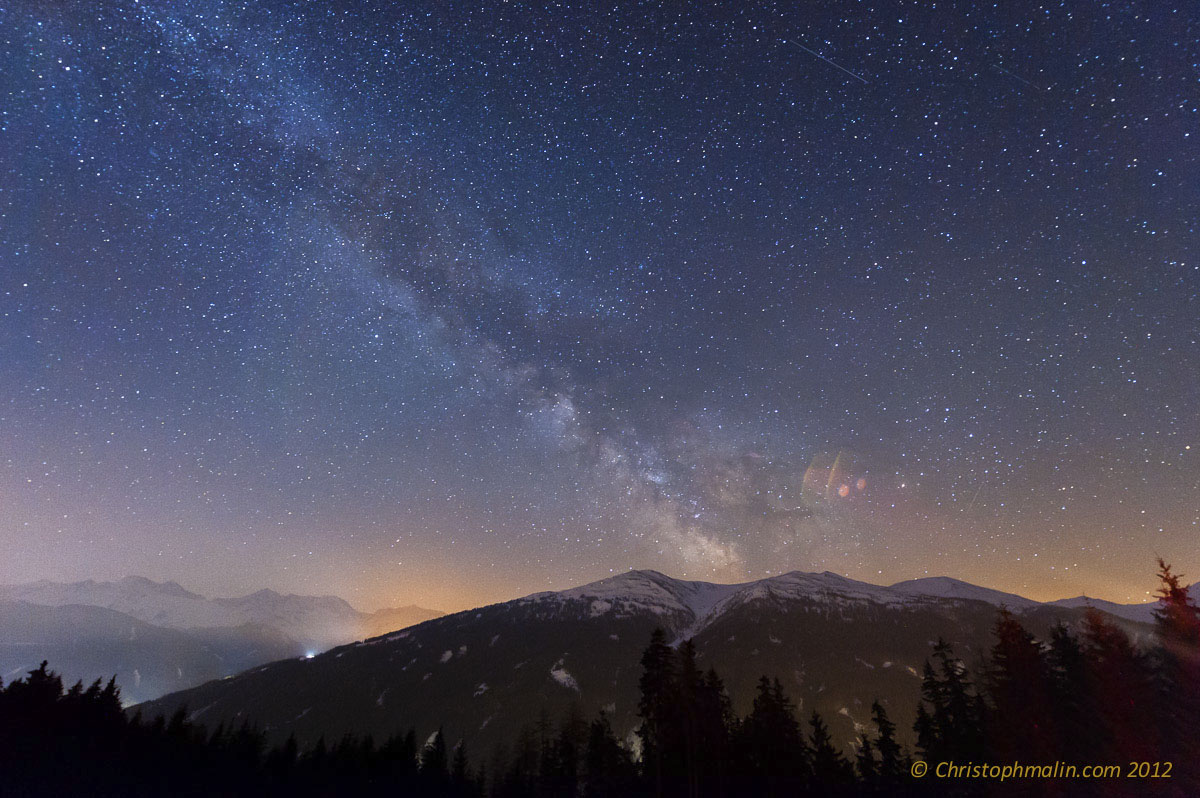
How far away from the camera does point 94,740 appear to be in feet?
225

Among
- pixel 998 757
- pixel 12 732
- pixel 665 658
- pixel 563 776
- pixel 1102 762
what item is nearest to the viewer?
pixel 1102 762

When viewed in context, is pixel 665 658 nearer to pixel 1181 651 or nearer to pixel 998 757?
pixel 998 757

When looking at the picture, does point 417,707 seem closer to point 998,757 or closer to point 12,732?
point 12,732

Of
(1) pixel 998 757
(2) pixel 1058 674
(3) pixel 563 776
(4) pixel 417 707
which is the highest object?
(2) pixel 1058 674

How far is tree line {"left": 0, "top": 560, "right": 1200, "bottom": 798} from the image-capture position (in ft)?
91.9

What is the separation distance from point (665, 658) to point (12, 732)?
78591mm

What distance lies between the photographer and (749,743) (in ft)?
138

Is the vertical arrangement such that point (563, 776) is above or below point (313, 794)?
above

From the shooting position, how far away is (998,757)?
30.7 metres

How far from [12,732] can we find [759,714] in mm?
83203

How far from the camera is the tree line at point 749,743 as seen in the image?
28.0 m

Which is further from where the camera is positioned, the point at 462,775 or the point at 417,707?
the point at 417,707

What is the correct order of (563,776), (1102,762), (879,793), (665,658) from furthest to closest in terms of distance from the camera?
(563,776) → (879,793) → (665,658) → (1102,762)

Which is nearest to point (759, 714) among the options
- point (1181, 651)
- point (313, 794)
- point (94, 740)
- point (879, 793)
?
point (879, 793)
